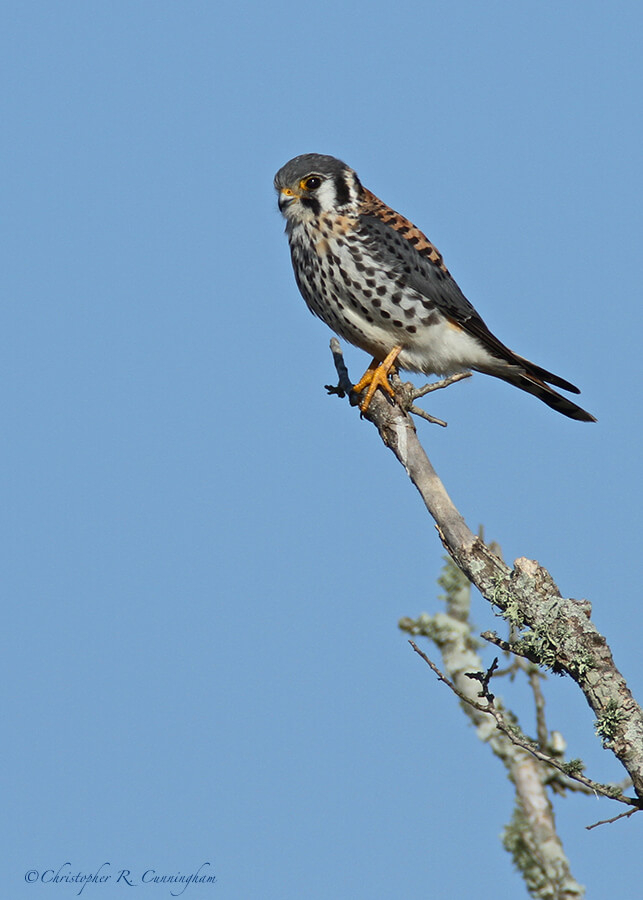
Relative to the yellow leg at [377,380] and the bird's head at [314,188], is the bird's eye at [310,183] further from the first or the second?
the yellow leg at [377,380]

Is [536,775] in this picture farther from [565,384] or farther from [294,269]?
[294,269]

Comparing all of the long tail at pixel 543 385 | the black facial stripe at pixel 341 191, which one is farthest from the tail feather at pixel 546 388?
the black facial stripe at pixel 341 191

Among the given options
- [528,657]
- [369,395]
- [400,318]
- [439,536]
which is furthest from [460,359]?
[528,657]

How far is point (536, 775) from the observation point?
445 centimetres

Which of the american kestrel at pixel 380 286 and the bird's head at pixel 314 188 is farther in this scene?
the bird's head at pixel 314 188

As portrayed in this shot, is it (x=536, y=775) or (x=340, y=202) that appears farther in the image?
(x=340, y=202)

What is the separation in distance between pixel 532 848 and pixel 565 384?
2.43 metres

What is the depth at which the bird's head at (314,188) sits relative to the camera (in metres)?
5.85

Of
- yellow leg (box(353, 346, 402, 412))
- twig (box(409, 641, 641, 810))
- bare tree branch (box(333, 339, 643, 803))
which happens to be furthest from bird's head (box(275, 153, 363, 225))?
twig (box(409, 641, 641, 810))

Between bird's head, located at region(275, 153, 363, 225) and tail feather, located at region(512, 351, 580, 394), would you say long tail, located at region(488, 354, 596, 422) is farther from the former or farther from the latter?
bird's head, located at region(275, 153, 363, 225)

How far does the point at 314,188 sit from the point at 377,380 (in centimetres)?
136

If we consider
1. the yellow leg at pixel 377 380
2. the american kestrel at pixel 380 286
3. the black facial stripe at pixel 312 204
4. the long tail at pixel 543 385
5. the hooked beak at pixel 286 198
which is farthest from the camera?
the hooked beak at pixel 286 198

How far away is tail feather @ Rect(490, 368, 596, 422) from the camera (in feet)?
18.7

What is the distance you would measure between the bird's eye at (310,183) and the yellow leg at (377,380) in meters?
1.02
